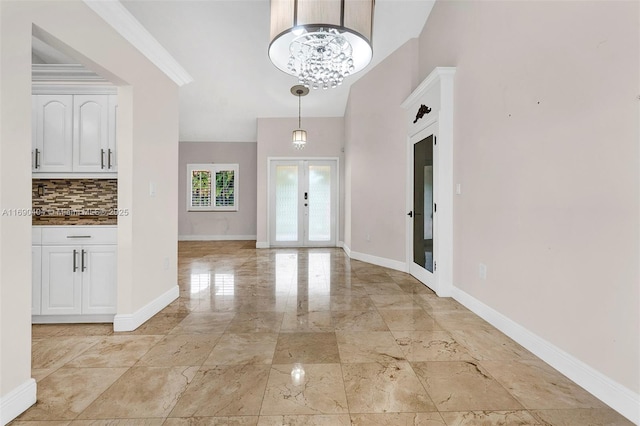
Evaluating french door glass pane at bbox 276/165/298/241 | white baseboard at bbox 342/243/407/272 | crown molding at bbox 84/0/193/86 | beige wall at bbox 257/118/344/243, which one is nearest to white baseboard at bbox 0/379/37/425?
crown molding at bbox 84/0/193/86

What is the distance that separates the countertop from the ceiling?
2.59 meters

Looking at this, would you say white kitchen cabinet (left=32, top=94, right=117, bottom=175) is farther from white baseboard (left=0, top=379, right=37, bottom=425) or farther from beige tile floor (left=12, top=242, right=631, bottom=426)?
white baseboard (left=0, top=379, right=37, bottom=425)

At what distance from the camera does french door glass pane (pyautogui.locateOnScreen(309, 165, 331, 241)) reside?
705cm

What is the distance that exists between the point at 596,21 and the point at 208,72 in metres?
5.56

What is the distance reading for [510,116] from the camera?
2338 mm

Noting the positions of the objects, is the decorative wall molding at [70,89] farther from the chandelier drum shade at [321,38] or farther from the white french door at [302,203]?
the white french door at [302,203]

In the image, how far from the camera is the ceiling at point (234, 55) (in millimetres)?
3930

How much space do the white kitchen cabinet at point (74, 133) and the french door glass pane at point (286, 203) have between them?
15.1ft

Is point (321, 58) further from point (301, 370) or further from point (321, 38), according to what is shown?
point (301, 370)

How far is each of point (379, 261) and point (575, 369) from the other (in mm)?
3286

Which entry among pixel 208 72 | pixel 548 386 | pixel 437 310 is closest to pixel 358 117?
pixel 208 72

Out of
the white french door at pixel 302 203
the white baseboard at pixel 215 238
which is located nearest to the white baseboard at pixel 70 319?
the white french door at pixel 302 203

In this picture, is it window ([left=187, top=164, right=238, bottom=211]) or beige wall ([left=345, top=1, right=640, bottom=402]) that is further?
window ([left=187, top=164, right=238, bottom=211])

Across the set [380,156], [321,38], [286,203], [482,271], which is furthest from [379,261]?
[321,38]
